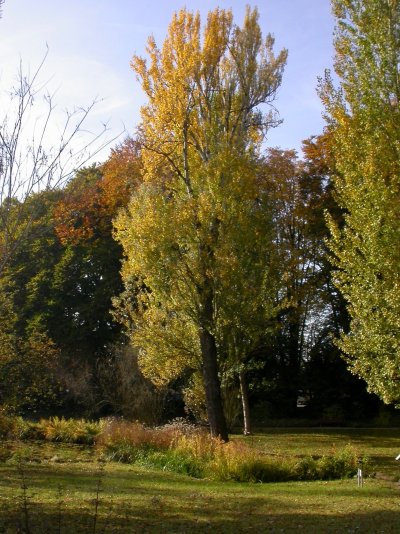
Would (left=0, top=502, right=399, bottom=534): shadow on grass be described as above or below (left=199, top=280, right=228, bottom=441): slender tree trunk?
below

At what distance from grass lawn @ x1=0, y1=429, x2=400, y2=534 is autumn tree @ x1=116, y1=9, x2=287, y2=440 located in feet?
14.0

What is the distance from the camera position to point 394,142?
13805 millimetres

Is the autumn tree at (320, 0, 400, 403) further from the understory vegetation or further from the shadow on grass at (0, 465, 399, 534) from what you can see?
the shadow on grass at (0, 465, 399, 534)

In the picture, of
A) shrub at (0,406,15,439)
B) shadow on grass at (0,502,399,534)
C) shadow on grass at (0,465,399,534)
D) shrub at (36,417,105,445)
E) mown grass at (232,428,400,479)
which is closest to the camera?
shadow on grass at (0,502,399,534)

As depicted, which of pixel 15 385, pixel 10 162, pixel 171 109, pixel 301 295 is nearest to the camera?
pixel 10 162

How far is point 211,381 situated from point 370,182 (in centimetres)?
644

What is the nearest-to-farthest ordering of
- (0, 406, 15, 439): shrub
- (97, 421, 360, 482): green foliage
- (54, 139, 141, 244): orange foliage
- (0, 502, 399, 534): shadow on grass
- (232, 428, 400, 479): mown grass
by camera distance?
(0, 502, 399, 534): shadow on grass, (0, 406, 15, 439): shrub, (97, 421, 360, 482): green foliage, (232, 428, 400, 479): mown grass, (54, 139, 141, 244): orange foliage

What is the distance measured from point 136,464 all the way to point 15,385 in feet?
13.0

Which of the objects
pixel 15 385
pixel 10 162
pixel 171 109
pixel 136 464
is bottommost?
pixel 136 464

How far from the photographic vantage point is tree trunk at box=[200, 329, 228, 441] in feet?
53.3

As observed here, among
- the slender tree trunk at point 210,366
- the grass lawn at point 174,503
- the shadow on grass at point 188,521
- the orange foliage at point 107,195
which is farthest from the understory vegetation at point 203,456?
the orange foliage at point 107,195

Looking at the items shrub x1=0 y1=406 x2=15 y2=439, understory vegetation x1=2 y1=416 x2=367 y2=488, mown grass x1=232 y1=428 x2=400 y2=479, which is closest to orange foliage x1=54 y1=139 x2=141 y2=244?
mown grass x1=232 y1=428 x2=400 y2=479

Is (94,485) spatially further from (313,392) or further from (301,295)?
(313,392)

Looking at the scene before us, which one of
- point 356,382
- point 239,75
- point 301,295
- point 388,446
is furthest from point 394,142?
point 356,382
